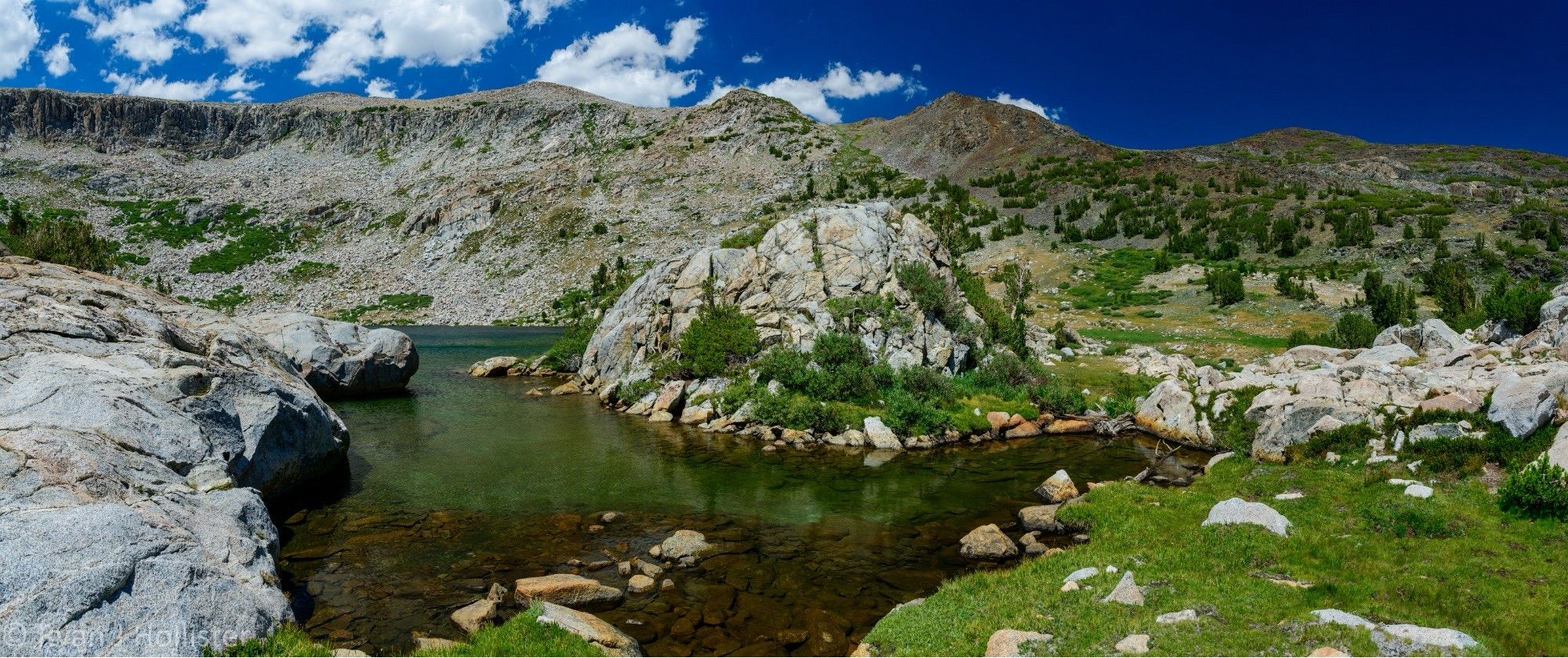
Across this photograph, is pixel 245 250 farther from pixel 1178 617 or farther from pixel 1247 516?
pixel 1178 617

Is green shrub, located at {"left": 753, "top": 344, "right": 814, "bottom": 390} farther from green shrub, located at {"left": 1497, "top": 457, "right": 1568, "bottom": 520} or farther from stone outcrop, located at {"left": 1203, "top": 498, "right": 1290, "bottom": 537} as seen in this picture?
green shrub, located at {"left": 1497, "top": 457, "right": 1568, "bottom": 520}

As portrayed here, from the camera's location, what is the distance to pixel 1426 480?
50.0 feet

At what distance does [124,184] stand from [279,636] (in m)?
162

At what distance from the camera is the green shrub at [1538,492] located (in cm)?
1172

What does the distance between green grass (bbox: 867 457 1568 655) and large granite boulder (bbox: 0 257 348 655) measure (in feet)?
31.6

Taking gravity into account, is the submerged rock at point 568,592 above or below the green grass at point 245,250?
below

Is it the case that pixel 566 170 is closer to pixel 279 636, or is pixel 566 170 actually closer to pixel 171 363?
pixel 171 363

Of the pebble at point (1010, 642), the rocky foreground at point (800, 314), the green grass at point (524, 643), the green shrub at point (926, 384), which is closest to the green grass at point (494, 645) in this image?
the green grass at point (524, 643)

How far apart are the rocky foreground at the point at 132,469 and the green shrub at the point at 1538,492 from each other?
68.3 ft

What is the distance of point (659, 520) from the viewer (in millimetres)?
17359

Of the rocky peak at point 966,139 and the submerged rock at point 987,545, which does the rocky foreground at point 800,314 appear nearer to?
the submerged rock at point 987,545

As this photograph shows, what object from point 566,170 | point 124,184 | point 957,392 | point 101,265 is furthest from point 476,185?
point 957,392

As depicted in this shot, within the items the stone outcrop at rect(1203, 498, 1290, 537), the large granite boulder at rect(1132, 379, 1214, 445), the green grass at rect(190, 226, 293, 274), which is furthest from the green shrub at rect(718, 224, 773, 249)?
the green grass at rect(190, 226, 293, 274)

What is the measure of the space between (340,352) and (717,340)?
19927 millimetres
